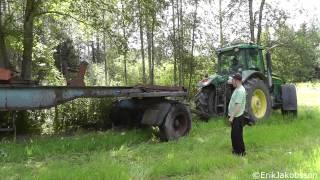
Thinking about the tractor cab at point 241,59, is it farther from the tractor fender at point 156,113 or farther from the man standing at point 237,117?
the man standing at point 237,117

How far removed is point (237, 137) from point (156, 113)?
291 centimetres

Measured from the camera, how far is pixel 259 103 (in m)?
14.7

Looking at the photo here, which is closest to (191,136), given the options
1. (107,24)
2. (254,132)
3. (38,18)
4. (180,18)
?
(254,132)

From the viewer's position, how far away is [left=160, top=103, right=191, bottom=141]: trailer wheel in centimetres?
1147

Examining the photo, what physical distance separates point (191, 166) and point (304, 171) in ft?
5.88

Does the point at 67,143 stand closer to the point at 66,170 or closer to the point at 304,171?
the point at 66,170

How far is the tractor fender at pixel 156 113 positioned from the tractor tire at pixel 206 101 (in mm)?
2924

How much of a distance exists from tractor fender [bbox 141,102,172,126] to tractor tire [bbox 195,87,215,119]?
2924 mm

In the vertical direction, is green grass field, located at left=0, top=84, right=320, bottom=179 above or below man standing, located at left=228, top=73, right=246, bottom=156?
below

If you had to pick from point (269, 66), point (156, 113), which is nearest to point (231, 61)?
point (269, 66)

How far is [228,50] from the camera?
15.3 metres

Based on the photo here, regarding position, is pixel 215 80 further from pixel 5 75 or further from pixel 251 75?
pixel 5 75

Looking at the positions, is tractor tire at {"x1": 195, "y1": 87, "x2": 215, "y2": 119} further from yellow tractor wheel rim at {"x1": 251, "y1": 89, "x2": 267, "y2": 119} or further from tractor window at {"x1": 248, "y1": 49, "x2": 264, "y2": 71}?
tractor window at {"x1": 248, "y1": 49, "x2": 264, "y2": 71}

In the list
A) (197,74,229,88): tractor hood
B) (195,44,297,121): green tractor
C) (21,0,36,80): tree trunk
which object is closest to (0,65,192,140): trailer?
(197,74,229,88): tractor hood
